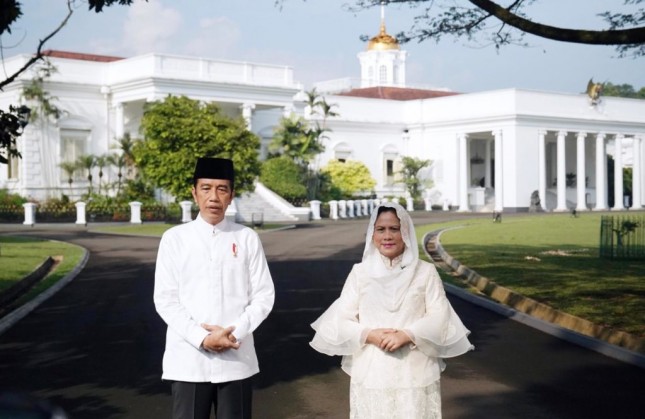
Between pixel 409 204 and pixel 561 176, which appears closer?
pixel 409 204

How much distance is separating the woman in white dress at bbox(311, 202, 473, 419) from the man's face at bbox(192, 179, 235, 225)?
775mm

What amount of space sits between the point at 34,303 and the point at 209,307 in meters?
10.8

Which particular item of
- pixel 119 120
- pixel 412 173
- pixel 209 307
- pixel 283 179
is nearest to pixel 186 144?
pixel 119 120

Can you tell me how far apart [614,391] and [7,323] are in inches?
309

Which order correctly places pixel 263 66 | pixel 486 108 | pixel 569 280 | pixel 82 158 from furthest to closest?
pixel 486 108
pixel 263 66
pixel 82 158
pixel 569 280

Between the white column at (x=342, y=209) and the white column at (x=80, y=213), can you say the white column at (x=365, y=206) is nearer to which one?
the white column at (x=342, y=209)

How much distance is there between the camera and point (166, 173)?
124 feet

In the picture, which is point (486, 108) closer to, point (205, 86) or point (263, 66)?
point (263, 66)

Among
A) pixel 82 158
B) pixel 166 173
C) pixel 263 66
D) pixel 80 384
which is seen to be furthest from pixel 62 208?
pixel 80 384

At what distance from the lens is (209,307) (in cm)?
499

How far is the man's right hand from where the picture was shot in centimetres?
487

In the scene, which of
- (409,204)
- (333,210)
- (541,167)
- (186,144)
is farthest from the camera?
(541,167)

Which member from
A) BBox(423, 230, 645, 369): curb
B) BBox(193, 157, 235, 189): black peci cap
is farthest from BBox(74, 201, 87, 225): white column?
BBox(193, 157, 235, 189): black peci cap

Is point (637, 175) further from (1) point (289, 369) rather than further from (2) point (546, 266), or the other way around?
(1) point (289, 369)
